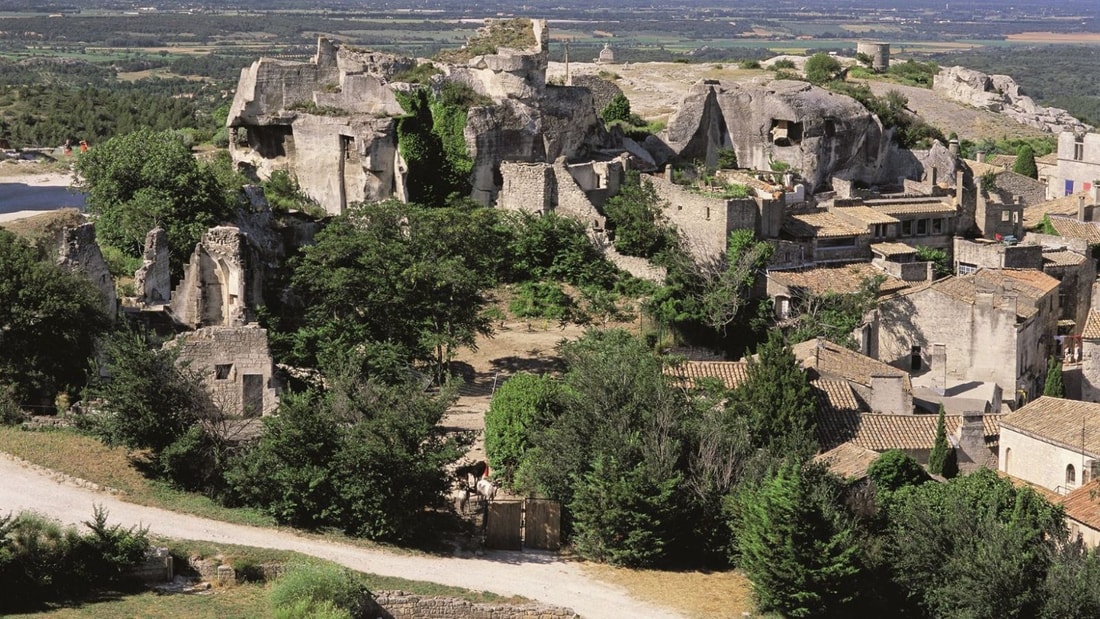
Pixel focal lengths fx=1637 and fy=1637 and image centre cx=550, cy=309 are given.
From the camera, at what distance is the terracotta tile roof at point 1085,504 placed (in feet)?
94.2

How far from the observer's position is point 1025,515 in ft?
91.9

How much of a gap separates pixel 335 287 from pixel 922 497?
12843 mm

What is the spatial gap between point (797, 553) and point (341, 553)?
23.2ft

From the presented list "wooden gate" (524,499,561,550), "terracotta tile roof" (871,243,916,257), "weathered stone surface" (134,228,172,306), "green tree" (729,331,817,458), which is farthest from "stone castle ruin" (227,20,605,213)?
"wooden gate" (524,499,561,550)

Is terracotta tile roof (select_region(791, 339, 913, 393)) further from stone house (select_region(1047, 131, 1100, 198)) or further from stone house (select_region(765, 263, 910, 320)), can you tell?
stone house (select_region(1047, 131, 1100, 198))

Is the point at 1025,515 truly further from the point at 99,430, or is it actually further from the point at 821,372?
the point at 99,430

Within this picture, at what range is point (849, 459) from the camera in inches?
1216

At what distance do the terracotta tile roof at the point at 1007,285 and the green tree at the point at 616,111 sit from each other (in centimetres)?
1305

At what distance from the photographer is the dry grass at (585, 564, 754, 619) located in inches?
1000

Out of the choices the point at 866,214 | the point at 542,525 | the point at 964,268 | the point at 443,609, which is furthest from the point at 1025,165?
the point at 443,609

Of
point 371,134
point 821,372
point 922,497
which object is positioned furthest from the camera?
point 371,134

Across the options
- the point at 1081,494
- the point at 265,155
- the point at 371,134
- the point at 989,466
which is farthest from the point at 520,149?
the point at 1081,494

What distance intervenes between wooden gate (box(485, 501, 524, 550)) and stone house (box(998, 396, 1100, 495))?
11.2 m

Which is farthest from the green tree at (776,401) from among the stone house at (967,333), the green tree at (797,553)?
the stone house at (967,333)
